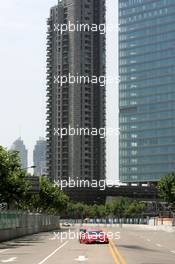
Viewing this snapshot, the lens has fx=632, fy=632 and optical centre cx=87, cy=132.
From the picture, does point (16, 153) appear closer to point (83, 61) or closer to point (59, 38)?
point (83, 61)

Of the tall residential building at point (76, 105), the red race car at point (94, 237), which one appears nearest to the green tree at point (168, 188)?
the tall residential building at point (76, 105)

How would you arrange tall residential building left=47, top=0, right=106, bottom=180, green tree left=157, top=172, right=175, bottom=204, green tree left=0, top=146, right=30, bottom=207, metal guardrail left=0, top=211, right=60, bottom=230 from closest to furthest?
metal guardrail left=0, top=211, right=60, bottom=230
green tree left=0, top=146, right=30, bottom=207
green tree left=157, top=172, right=175, bottom=204
tall residential building left=47, top=0, right=106, bottom=180

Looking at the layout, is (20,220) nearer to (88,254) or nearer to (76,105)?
(88,254)

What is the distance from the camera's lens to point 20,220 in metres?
71.3

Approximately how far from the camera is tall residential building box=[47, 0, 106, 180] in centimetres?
13500

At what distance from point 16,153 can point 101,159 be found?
232 feet

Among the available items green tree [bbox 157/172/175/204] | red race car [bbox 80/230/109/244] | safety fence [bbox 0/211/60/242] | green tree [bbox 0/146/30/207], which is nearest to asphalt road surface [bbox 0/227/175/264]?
red race car [bbox 80/230/109/244]

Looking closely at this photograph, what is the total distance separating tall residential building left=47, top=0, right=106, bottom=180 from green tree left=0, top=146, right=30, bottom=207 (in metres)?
57.0

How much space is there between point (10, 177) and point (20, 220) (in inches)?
409

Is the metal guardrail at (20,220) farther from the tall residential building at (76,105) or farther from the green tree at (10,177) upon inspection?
the tall residential building at (76,105)

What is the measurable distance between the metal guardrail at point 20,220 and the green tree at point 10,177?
2079 millimetres

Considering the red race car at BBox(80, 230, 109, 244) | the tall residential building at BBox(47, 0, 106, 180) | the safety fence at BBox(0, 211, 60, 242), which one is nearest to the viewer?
the red race car at BBox(80, 230, 109, 244)

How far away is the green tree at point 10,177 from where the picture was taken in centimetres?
6027

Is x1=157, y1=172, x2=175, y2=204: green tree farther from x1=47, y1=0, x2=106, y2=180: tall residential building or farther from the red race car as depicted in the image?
the red race car
